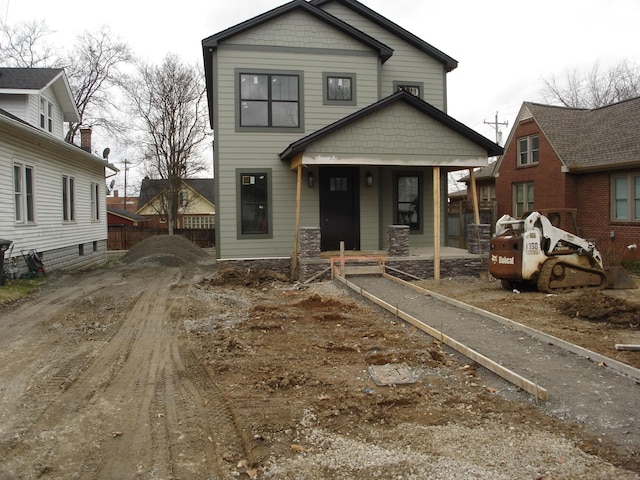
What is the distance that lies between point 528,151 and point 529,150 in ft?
0.28

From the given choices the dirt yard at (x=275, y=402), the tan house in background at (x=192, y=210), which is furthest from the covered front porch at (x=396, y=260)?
the tan house in background at (x=192, y=210)

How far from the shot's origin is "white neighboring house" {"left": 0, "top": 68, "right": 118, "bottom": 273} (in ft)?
44.0

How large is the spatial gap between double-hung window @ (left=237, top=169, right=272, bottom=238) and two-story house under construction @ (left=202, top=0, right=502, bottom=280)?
29 millimetres

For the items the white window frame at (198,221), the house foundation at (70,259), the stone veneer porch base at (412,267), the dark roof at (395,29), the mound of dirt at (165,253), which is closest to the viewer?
the stone veneer porch base at (412,267)

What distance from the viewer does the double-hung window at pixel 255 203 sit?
14.7m

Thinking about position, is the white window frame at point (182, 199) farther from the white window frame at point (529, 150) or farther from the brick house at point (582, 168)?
the white window frame at point (529, 150)

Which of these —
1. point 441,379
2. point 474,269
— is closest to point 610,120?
point 474,269

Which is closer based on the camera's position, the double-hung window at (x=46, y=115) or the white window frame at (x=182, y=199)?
the double-hung window at (x=46, y=115)

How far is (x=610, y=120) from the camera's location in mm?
20062

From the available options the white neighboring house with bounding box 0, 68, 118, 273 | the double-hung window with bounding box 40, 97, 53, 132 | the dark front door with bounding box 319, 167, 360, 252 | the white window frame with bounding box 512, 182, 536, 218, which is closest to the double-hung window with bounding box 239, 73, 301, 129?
the dark front door with bounding box 319, 167, 360, 252

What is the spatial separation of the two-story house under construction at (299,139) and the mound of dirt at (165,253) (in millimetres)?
6842

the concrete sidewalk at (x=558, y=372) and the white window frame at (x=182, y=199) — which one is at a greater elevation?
the white window frame at (x=182, y=199)

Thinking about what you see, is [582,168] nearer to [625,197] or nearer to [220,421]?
[625,197]

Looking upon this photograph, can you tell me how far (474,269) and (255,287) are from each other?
19.8 ft
